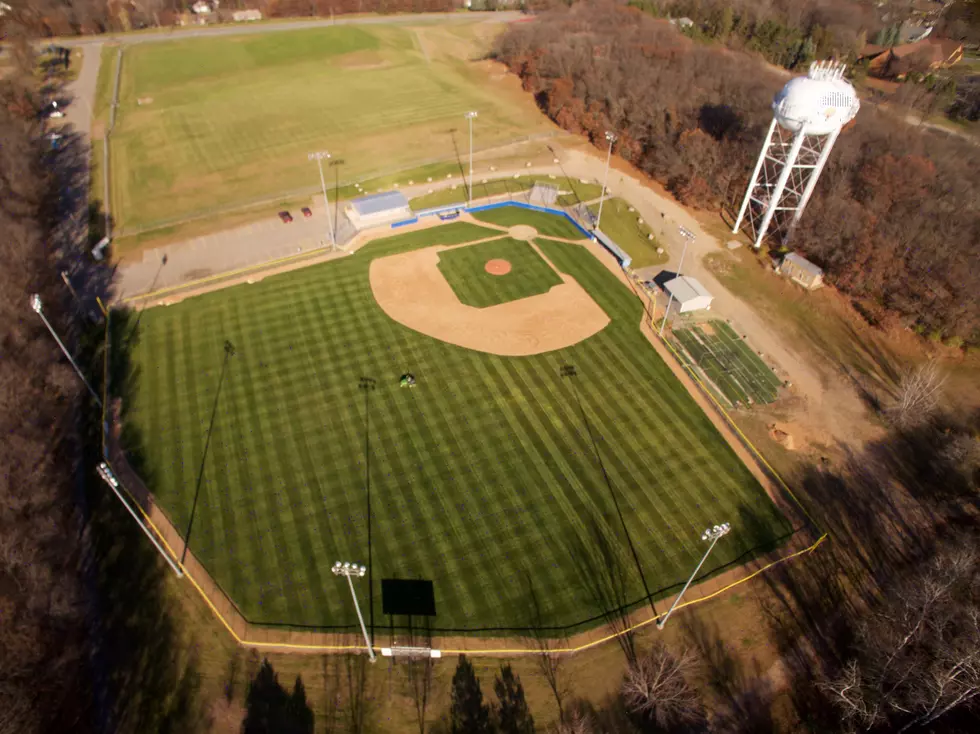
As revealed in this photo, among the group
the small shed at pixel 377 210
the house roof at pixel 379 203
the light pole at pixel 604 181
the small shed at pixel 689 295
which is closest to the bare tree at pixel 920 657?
the small shed at pixel 689 295

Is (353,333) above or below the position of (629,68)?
below

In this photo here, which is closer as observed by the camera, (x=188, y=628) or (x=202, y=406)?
(x=188, y=628)

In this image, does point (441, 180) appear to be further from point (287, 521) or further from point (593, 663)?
point (593, 663)

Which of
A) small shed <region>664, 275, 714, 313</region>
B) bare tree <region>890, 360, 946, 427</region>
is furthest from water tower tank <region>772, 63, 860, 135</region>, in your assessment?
bare tree <region>890, 360, 946, 427</region>

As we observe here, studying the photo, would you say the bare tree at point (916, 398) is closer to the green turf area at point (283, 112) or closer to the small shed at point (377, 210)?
the small shed at point (377, 210)

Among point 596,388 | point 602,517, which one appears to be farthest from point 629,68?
point 602,517

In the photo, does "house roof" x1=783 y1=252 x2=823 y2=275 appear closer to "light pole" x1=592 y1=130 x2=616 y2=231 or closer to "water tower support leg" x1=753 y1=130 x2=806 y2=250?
"water tower support leg" x1=753 y1=130 x2=806 y2=250
